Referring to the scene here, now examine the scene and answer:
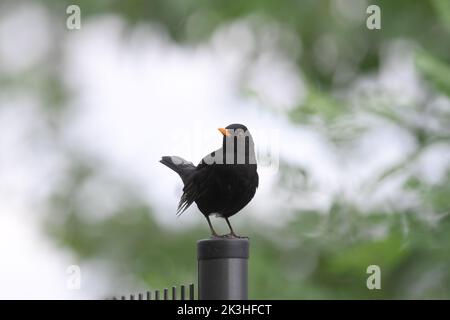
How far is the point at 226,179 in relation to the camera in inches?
145

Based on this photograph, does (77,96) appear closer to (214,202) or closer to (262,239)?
(262,239)

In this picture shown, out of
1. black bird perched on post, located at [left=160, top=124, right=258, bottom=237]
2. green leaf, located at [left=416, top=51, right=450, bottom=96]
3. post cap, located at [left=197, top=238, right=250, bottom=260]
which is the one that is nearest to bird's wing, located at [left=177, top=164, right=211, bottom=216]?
black bird perched on post, located at [left=160, top=124, right=258, bottom=237]

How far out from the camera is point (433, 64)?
5.12m

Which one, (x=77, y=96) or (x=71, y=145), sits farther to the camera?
(x=77, y=96)

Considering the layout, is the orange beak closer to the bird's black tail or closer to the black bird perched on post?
the black bird perched on post

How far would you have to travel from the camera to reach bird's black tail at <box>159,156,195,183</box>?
395cm

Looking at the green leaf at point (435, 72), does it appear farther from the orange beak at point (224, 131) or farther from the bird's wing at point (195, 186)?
the bird's wing at point (195, 186)

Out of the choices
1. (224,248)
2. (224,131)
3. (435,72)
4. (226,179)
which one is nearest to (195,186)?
(226,179)

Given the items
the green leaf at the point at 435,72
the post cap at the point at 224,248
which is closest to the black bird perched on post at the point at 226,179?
the post cap at the point at 224,248

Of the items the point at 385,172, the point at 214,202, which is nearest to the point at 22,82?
the point at 385,172

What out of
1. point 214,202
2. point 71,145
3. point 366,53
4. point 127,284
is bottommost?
point 127,284

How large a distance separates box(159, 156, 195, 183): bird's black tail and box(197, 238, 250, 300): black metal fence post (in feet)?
1.62
